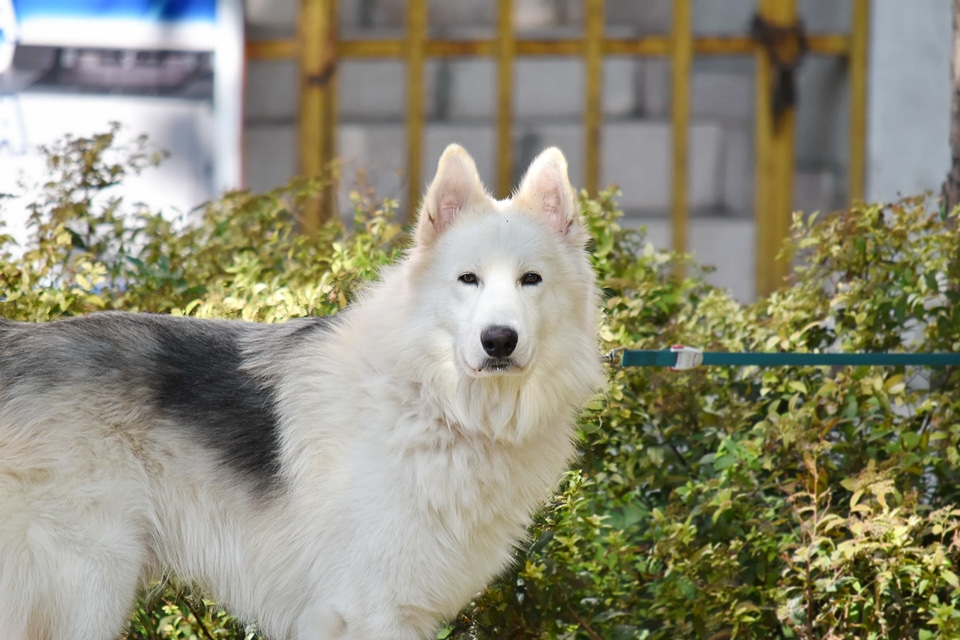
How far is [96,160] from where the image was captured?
4.89 meters

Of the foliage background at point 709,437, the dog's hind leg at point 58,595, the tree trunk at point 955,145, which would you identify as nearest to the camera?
the dog's hind leg at point 58,595

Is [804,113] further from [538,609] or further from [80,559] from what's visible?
[80,559]

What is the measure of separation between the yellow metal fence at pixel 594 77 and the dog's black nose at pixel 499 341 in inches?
182

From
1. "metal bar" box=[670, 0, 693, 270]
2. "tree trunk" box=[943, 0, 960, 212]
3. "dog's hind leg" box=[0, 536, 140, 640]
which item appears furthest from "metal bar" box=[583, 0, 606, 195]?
"dog's hind leg" box=[0, 536, 140, 640]

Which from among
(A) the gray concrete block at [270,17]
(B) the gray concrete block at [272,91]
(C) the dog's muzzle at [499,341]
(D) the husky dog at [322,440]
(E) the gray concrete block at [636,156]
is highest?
(A) the gray concrete block at [270,17]

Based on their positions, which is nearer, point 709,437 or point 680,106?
point 709,437

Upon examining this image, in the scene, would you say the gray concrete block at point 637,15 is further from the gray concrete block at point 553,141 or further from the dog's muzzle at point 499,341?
the dog's muzzle at point 499,341

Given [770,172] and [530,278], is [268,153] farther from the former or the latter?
[530,278]

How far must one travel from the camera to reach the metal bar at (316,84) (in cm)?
767

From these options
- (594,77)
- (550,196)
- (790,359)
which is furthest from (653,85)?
(550,196)

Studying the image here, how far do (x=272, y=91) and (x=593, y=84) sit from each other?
217 cm

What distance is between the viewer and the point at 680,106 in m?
7.66

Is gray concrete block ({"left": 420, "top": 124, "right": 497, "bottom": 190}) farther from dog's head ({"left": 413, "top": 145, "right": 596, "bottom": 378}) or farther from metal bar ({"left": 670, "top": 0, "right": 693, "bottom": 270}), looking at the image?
dog's head ({"left": 413, "top": 145, "right": 596, "bottom": 378})

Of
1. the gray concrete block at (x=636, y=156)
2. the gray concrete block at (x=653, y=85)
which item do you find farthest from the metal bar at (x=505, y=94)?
the gray concrete block at (x=653, y=85)
